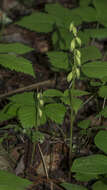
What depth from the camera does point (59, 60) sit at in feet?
9.07

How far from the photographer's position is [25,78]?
13.0 ft

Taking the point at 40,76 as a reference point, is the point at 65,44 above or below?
above

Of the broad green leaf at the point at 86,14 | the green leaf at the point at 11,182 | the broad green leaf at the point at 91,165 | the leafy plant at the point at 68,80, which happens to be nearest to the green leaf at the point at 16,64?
the leafy plant at the point at 68,80

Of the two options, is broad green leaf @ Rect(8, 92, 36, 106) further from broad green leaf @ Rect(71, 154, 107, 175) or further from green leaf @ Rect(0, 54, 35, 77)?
broad green leaf @ Rect(71, 154, 107, 175)

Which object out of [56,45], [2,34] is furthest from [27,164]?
[2,34]

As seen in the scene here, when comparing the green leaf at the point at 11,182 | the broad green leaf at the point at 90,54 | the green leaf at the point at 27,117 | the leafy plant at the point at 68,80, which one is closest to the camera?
the green leaf at the point at 11,182

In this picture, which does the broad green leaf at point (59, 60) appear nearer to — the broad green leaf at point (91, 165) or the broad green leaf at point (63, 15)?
the broad green leaf at point (63, 15)

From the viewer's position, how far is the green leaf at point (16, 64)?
6.97 feet

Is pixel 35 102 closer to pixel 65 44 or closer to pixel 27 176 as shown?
pixel 27 176

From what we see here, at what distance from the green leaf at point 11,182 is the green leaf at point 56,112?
0.86m

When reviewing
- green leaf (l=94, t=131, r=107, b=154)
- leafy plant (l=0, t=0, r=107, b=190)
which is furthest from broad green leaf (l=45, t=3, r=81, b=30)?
green leaf (l=94, t=131, r=107, b=154)

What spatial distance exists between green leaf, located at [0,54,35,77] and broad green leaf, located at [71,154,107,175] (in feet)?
2.52

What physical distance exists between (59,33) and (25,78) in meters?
0.93

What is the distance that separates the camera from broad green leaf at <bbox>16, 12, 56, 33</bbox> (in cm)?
341
